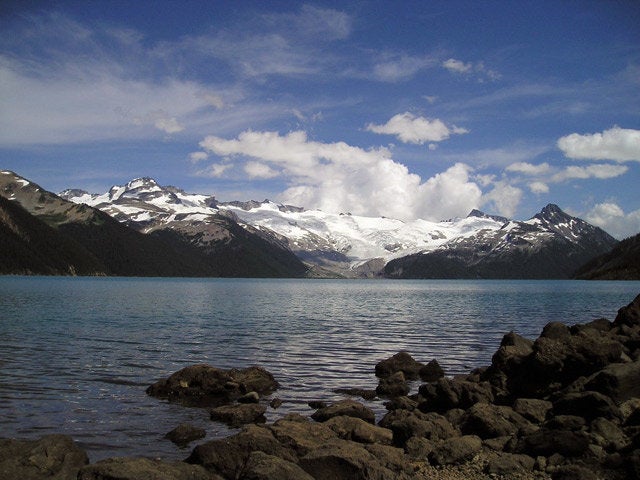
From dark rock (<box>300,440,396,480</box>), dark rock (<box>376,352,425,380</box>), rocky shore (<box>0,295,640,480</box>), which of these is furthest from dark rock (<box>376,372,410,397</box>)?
dark rock (<box>300,440,396,480</box>)

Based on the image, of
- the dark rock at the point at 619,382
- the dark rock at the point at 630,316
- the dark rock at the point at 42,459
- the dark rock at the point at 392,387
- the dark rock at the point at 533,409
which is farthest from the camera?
the dark rock at the point at 630,316

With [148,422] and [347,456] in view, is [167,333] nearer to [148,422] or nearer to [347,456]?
[148,422]

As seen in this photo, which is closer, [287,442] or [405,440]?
[287,442]

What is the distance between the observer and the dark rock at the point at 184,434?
2425cm

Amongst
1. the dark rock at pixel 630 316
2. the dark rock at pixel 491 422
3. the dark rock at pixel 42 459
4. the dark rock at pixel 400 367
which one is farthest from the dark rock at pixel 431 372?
the dark rock at pixel 42 459

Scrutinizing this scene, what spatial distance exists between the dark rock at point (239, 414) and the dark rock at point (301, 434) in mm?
3731

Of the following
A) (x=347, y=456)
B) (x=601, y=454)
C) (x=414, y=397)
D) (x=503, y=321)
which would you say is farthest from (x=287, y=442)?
(x=503, y=321)

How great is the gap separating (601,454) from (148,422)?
65.1ft

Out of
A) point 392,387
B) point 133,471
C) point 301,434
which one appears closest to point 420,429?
point 301,434

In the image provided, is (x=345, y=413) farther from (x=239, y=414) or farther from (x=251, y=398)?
(x=251, y=398)

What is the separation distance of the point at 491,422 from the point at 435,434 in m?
2.46

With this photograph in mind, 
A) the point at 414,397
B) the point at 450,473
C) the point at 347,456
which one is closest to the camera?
the point at 347,456

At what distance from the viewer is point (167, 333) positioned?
6662 cm

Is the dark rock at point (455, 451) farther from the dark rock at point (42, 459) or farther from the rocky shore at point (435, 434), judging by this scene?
the dark rock at point (42, 459)
